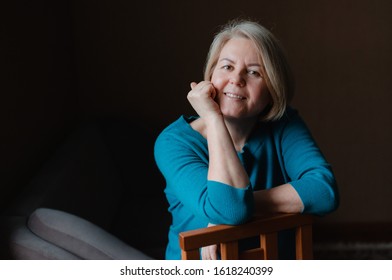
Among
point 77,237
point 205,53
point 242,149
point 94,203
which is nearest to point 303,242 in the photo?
point 242,149

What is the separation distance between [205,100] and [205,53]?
1.42 m

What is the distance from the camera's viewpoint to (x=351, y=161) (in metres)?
2.81

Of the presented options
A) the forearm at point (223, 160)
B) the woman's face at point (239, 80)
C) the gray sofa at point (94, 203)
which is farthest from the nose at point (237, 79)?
the gray sofa at point (94, 203)

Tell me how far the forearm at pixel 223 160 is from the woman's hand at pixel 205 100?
0.03 metres

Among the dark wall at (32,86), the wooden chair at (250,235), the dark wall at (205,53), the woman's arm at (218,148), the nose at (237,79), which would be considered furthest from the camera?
the dark wall at (205,53)

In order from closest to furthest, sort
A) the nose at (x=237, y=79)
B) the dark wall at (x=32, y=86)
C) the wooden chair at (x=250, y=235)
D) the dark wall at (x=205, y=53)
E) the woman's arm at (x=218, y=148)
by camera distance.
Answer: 1. the wooden chair at (x=250, y=235)
2. the woman's arm at (x=218, y=148)
3. the nose at (x=237, y=79)
4. the dark wall at (x=32, y=86)
5. the dark wall at (x=205, y=53)

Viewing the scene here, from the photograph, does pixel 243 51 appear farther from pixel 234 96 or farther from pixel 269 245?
pixel 269 245

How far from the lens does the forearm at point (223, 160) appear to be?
121cm

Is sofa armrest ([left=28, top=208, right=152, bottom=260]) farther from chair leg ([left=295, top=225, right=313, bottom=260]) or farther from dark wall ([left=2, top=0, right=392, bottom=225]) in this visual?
dark wall ([left=2, top=0, right=392, bottom=225])

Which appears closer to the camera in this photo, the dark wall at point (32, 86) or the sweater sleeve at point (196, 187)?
the sweater sleeve at point (196, 187)

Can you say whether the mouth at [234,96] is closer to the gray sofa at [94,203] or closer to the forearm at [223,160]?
the forearm at [223,160]

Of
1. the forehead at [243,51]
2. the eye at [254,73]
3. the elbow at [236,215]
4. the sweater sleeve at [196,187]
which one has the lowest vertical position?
the elbow at [236,215]

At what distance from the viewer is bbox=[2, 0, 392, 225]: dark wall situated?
262cm

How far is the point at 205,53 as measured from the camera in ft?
8.79
